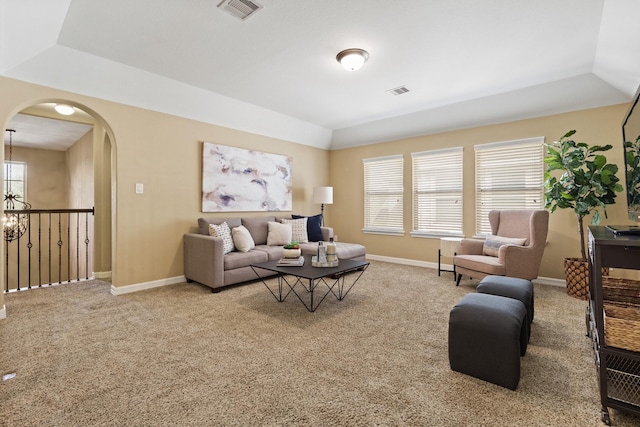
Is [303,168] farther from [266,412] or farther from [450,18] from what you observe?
[266,412]

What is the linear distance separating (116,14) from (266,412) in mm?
3251

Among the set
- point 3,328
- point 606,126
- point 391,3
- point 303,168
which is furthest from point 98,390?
point 606,126

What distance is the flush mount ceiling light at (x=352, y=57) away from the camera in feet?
10.2

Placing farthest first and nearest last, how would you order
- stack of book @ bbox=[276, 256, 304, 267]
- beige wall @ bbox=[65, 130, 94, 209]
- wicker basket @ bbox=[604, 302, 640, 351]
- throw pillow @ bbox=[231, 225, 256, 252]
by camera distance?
1. beige wall @ bbox=[65, 130, 94, 209]
2. throw pillow @ bbox=[231, 225, 256, 252]
3. stack of book @ bbox=[276, 256, 304, 267]
4. wicker basket @ bbox=[604, 302, 640, 351]

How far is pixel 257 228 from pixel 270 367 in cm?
303

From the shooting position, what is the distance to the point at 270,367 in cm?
202

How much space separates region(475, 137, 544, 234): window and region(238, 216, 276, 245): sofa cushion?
341 cm

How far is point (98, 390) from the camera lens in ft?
5.85

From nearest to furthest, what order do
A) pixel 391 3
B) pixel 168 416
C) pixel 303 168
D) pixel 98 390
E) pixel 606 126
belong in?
pixel 168 416
pixel 98 390
pixel 391 3
pixel 606 126
pixel 303 168

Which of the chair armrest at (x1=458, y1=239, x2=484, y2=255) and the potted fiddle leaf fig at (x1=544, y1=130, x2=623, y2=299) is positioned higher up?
the potted fiddle leaf fig at (x1=544, y1=130, x2=623, y2=299)

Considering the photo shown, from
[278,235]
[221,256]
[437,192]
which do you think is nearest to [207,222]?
[221,256]

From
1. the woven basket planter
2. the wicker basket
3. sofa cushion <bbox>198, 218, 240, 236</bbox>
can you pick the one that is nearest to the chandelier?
sofa cushion <bbox>198, 218, 240, 236</bbox>

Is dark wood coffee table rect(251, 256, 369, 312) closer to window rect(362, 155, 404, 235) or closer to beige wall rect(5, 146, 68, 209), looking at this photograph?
window rect(362, 155, 404, 235)

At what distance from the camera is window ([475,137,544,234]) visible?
14.0 ft
